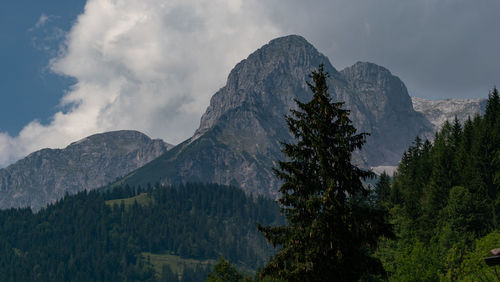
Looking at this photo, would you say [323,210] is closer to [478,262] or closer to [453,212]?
[478,262]

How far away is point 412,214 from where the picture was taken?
8650cm

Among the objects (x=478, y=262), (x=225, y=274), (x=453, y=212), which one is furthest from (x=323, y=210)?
(x=225, y=274)

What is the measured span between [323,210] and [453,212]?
160 ft

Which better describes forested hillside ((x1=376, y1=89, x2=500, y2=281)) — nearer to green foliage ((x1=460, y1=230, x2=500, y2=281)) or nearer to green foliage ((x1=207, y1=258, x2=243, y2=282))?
green foliage ((x1=460, y1=230, x2=500, y2=281))

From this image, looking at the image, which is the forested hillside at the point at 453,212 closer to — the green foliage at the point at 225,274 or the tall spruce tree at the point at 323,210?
the green foliage at the point at 225,274

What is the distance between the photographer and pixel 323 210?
27562 millimetres

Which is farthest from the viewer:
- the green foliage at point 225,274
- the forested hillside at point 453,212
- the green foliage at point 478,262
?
the green foliage at point 225,274

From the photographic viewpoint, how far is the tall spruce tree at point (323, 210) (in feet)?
88.4

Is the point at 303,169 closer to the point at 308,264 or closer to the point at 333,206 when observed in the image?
the point at 333,206

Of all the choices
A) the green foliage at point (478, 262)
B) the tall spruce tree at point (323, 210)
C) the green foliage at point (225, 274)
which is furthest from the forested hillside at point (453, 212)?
the tall spruce tree at point (323, 210)

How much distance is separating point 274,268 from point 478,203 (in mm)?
49920

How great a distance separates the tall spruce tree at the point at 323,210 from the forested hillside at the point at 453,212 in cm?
2554

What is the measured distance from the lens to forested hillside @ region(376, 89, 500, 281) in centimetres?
5269

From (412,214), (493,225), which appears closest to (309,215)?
(493,225)
